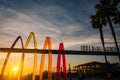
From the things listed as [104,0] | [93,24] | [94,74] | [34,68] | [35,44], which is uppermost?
[104,0]

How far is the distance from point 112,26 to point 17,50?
104ft

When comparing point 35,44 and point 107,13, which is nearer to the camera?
point 35,44

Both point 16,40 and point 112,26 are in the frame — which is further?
point 112,26

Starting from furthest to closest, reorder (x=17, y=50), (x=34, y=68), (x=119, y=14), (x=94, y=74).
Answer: (x=94, y=74)
(x=119, y=14)
(x=34, y=68)
(x=17, y=50)

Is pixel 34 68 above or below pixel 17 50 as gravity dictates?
below

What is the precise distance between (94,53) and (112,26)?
29834mm

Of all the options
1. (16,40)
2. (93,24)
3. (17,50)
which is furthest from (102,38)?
(17,50)

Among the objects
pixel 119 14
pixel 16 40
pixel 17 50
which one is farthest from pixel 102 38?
pixel 17 50

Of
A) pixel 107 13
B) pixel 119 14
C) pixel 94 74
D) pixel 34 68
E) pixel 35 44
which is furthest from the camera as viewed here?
pixel 94 74

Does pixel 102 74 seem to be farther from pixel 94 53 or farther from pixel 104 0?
pixel 94 53

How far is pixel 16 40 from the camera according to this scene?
40.6 feet

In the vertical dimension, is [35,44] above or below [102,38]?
below

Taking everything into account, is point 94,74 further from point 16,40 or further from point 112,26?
point 16,40

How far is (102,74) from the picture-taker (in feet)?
129
